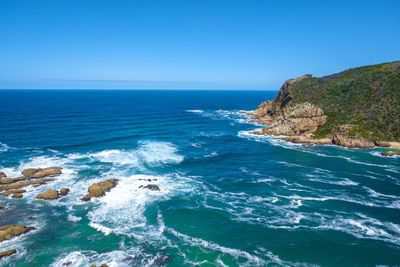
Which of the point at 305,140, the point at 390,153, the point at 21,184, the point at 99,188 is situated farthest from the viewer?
the point at 305,140

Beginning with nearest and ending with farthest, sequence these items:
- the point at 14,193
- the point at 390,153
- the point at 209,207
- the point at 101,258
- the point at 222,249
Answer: the point at 101,258 < the point at 222,249 < the point at 209,207 < the point at 14,193 < the point at 390,153

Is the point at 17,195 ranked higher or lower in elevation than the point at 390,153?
lower

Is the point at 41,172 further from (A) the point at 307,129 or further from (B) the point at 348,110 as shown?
(B) the point at 348,110

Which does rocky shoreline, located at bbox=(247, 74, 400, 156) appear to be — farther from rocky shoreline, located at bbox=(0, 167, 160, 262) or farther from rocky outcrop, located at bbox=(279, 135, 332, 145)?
rocky shoreline, located at bbox=(0, 167, 160, 262)

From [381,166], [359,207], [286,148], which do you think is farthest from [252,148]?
[359,207]

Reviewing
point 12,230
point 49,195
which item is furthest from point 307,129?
point 12,230

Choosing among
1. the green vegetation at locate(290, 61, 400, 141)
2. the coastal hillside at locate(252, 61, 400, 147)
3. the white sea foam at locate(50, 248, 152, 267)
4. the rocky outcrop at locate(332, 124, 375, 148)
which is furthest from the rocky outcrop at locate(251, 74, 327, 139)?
the white sea foam at locate(50, 248, 152, 267)

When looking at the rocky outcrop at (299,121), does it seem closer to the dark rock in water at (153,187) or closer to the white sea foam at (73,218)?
the dark rock in water at (153,187)

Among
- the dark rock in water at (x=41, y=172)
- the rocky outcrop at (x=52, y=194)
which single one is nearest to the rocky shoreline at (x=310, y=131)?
the dark rock in water at (x=41, y=172)
